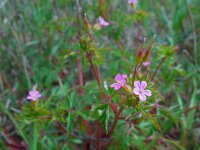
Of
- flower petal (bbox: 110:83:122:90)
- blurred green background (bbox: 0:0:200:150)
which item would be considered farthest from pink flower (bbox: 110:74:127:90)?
blurred green background (bbox: 0:0:200:150)

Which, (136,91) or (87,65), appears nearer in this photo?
(136,91)

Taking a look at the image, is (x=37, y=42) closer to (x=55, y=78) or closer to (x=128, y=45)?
(x=55, y=78)

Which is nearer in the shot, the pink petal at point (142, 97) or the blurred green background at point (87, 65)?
the pink petal at point (142, 97)

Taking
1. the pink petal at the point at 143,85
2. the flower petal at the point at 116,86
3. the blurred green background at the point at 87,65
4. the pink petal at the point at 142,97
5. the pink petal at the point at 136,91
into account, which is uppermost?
the blurred green background at the point at 87,65

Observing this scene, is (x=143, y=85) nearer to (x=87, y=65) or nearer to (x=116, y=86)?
(x=116, y=86)

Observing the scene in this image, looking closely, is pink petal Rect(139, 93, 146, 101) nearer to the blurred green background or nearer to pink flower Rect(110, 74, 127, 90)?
pink flower Rect(110, 74, 127, 90)

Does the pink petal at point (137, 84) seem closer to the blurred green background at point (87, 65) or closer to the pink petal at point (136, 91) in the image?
the pink petal at point (136, 91)

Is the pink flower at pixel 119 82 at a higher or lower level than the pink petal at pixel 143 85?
higher

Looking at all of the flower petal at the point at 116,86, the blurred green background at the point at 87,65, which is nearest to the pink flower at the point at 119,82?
the flower petal at the point at 116,86

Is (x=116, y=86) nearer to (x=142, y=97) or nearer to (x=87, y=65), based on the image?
(x=142, y=97)

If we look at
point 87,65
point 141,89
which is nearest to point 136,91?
point 141,89

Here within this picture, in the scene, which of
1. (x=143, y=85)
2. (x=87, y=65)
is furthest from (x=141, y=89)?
(x=87, y=65)

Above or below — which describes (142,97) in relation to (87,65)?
below
